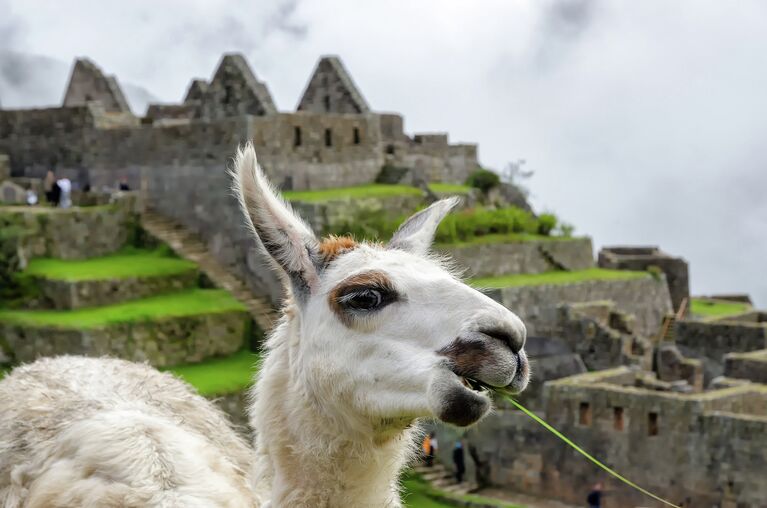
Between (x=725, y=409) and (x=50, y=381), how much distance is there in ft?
49.1

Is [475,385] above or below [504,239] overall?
below

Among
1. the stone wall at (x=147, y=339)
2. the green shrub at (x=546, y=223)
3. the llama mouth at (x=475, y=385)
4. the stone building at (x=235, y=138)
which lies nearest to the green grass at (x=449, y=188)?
the stone building at (x=235, y=138)

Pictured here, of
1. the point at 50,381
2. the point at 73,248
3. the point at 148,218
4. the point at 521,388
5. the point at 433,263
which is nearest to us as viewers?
the point at 521,388

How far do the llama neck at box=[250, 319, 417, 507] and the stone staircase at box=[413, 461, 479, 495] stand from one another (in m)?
16.3

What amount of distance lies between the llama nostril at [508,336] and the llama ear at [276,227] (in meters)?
0.72

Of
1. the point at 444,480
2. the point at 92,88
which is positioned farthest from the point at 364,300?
the point at 92,88

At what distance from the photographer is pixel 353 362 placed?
3588 millimetres

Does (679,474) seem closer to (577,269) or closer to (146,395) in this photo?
(577,269)

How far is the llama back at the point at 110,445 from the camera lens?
4043 millimetres

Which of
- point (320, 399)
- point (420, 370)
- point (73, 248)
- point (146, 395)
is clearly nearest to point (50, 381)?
point (146, 395)

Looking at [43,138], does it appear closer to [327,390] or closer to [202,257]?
[202,257]

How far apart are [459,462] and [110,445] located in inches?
668

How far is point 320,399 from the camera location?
3650 mm

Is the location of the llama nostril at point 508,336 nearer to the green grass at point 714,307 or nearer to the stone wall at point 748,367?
the stone wall at point 748,367
